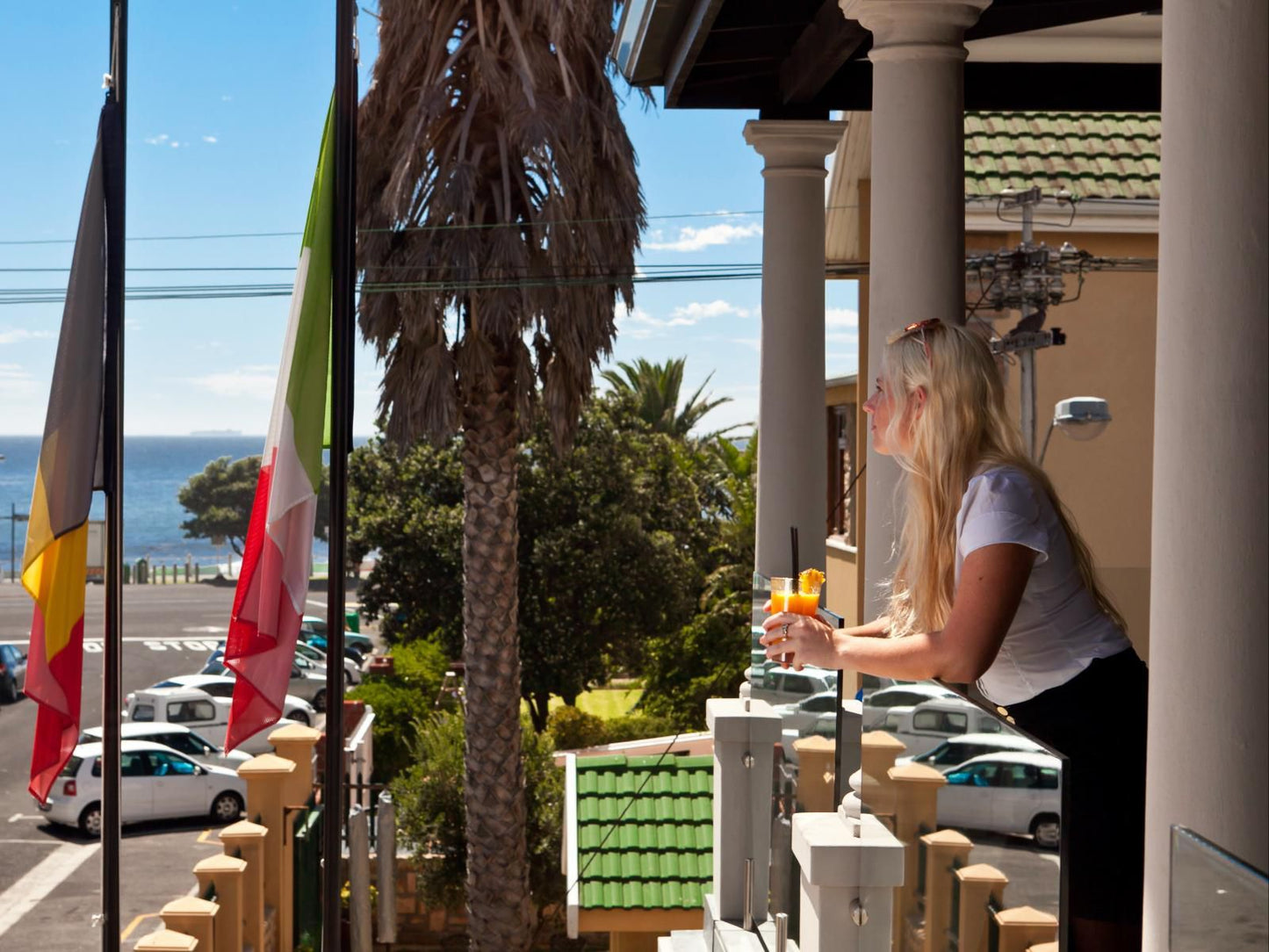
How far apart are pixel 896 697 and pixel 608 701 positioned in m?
39.3

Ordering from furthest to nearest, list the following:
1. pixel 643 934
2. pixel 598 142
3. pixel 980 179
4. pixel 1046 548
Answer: pixel 598 142, pixel 643 934, pixel 980 179, pixel 1046 548

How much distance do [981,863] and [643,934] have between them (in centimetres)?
1189

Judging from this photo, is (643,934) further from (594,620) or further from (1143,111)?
(594,620)

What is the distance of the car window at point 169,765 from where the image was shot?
27141mm

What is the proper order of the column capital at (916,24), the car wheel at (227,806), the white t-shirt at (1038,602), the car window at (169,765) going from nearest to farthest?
the white t-shirt at (1038,602) < the column capital at (916,24) < the car window at (169,765) < the car wheel at (227,806)

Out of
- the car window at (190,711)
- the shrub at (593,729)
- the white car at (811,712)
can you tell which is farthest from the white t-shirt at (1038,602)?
the car window at (190,711)

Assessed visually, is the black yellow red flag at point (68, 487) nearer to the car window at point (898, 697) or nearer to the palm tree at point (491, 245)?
the car window at point (898, 697)

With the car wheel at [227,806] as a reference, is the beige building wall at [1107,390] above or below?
above

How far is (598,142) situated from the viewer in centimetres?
1459

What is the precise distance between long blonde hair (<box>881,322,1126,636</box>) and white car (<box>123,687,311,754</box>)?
3081cm

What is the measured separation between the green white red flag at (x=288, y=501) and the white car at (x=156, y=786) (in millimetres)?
23170

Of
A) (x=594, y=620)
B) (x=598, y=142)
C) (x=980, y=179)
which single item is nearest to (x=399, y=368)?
(x=598, y=142)

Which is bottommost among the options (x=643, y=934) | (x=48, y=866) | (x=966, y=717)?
(x=48, y=866)

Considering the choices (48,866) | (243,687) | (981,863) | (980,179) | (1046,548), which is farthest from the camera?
(48,866)
